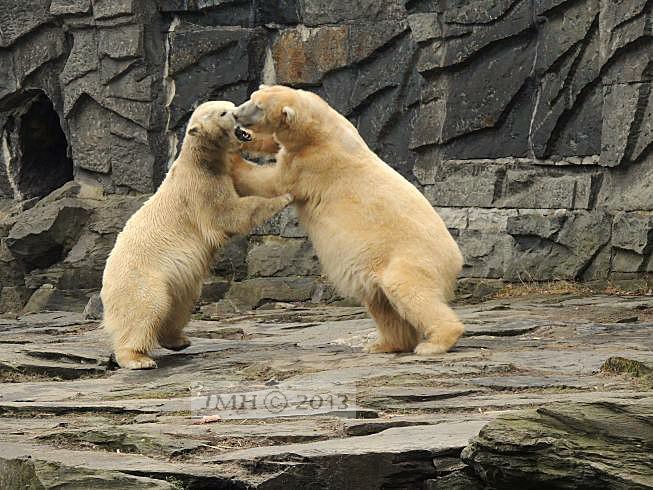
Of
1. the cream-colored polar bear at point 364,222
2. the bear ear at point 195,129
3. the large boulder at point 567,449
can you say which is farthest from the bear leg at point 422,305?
the large boulder at point 567,449

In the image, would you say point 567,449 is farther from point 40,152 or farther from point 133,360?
point 40,152

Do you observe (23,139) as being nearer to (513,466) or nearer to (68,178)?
(68,178)

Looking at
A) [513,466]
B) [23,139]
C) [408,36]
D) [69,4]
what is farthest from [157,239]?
[23,139]

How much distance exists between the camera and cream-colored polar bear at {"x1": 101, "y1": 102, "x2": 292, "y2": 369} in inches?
291

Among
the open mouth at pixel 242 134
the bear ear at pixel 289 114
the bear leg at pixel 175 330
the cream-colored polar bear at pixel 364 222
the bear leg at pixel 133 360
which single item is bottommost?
the bear leg at pixel 133 360

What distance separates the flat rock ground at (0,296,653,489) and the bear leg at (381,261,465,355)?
135 mm

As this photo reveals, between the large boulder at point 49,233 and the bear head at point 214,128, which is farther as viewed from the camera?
the large boulder at point 49,233

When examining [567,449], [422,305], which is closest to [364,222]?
[422,305]

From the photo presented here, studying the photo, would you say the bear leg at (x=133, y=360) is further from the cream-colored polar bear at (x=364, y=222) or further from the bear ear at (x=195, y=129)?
the bear ear at (x=195, y=129)

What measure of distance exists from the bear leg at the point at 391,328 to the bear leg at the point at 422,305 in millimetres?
266

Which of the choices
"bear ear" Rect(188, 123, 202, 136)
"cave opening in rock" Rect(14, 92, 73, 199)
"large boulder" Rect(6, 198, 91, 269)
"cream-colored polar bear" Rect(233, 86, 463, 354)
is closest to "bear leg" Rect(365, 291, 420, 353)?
"cream-colored polar bear" Rect(233, 86, 463, 354)

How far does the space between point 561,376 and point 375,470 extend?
207cm

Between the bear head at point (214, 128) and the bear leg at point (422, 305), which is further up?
the bear head at point (214, 128)

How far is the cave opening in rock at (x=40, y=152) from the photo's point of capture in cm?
1515
